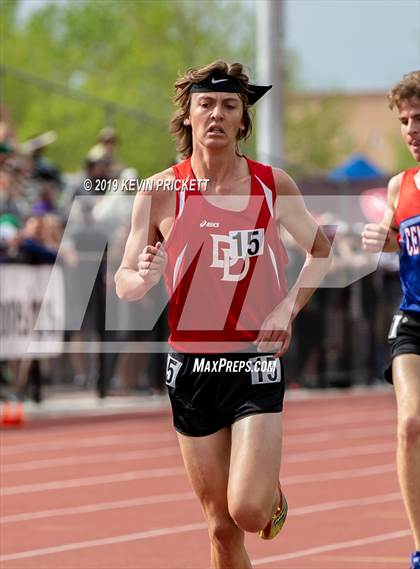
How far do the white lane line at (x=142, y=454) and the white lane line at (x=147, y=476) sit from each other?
75 centimetres

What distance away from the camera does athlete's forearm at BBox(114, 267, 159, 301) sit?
592 centimetres

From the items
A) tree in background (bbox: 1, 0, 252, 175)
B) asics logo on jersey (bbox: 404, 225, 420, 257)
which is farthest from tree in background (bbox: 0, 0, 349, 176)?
asics logo on jersey (bbox: 404, 225, 420, 257)

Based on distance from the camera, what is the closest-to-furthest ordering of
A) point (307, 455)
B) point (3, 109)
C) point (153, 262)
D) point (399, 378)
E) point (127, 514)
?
point (153, 262) < point (399, 378) < point (127, 514) < point (307, 455) < point (3, 109)

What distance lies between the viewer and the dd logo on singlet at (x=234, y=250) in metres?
6.07

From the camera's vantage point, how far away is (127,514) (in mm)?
9812

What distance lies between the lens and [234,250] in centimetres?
606

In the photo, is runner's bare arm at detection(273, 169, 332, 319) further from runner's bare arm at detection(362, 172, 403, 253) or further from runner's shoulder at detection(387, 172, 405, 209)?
runner's shoulder at detection(387, 172, 405, 209)

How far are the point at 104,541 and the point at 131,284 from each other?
10.4 feet

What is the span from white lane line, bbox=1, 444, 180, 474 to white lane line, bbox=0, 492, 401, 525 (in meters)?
1.88

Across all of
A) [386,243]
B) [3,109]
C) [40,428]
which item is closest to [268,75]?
[3,109]

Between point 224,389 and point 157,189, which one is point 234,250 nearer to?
point 157,189

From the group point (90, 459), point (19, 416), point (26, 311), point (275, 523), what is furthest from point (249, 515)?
point (26, 311)

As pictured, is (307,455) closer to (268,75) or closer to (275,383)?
(275,383)

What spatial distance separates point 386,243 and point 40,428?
8.29m
